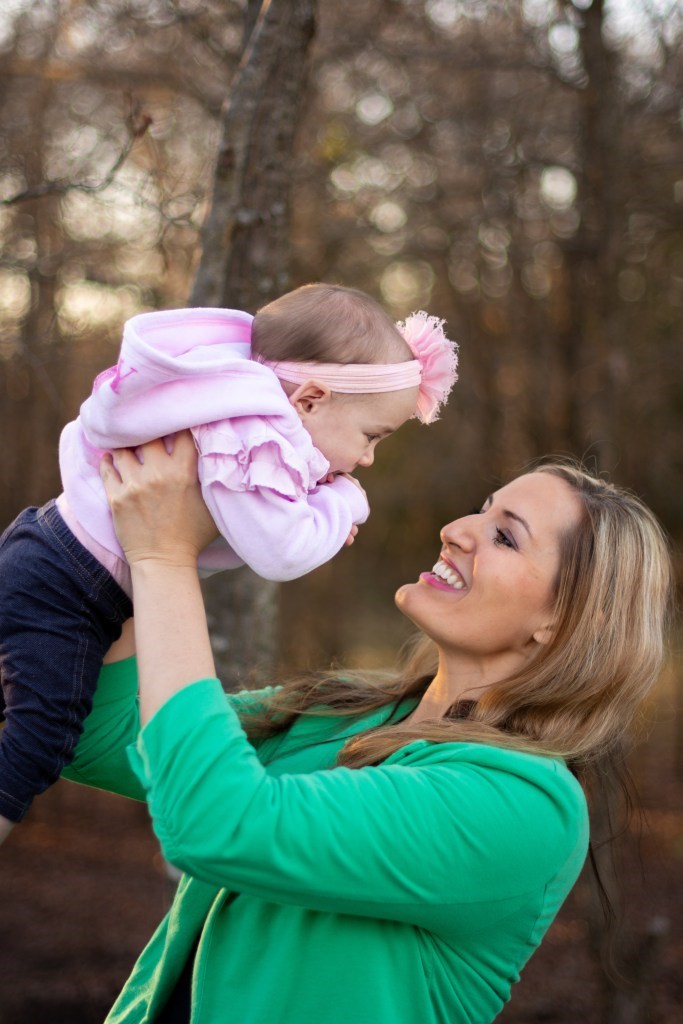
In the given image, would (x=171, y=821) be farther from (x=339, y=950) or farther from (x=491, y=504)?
(x=491, y=504)

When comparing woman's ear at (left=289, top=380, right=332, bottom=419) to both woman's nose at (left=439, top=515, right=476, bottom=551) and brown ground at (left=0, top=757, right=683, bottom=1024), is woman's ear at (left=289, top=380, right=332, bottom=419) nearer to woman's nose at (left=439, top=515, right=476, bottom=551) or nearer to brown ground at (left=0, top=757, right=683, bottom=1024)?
woman's nose at (left=439, top=515, right=476, bottom=551)

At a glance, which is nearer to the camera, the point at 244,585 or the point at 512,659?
the point at 512,659

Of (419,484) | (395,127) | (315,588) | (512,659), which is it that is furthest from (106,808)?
(512,659)

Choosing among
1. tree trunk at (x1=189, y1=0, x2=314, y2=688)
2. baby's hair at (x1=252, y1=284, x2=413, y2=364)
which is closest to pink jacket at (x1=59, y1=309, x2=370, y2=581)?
baby's hair at (x1=252, y1=284, x2=413, y2=364)

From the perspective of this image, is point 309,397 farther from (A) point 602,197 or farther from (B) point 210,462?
(A) point 602,197

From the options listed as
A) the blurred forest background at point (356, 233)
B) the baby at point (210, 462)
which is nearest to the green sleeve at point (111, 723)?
the baby at point (210, 462)

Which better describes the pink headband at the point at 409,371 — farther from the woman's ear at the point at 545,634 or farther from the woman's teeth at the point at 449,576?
the woman's ear at the point at 545,634

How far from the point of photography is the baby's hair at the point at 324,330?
6.62 feet

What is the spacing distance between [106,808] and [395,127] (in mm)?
6095

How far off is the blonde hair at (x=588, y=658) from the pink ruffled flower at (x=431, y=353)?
1.28 feet

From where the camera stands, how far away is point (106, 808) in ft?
29.5

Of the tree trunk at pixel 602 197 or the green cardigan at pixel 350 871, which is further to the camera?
the tree trunk at pixel 602 197

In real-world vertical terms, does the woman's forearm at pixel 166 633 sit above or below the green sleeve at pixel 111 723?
above

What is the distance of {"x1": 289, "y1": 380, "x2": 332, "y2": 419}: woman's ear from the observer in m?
2.00
